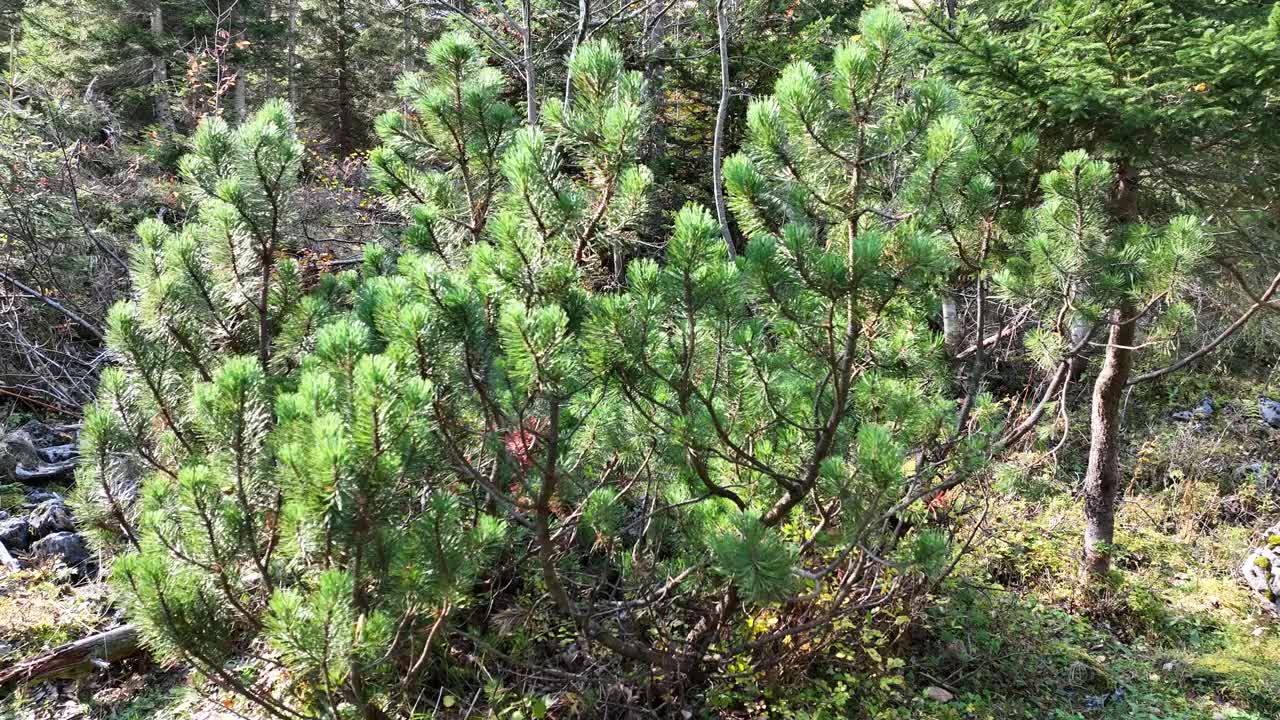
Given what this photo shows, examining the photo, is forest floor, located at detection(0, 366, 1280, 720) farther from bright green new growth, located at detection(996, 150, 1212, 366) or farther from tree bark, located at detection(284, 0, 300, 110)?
tree bark, located at detection(284, 0, 300, 110)

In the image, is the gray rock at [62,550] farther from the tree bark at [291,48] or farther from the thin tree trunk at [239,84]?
the tree bark at [291,48]

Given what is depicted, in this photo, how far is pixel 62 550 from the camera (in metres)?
4.18

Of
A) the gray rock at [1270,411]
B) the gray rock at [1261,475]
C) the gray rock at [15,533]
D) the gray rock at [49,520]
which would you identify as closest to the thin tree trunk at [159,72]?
the gray rock at [49,520]

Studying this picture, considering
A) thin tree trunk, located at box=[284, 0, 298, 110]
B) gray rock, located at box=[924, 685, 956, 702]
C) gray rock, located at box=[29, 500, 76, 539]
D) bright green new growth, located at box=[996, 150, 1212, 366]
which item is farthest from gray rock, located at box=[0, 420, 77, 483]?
thin tree trunk, located at box=[284, 0, 298, 110]

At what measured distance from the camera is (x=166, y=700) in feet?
10.9

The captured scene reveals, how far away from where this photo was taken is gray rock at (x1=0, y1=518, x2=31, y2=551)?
4.27m

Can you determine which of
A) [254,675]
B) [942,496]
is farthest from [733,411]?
[942,496]

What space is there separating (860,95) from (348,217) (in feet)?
22.6

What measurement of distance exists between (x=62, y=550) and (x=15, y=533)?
417 mm

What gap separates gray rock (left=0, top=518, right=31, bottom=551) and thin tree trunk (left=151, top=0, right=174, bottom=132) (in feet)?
24.6

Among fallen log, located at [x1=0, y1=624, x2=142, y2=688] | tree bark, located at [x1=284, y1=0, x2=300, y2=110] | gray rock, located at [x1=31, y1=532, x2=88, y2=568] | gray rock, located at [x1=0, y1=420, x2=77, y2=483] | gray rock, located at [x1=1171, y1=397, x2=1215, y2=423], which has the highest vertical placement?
tree bark, located at [x1=284, y1=0, x2=300, y2=110]

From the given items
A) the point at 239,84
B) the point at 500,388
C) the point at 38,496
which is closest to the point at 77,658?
the point at 38,496

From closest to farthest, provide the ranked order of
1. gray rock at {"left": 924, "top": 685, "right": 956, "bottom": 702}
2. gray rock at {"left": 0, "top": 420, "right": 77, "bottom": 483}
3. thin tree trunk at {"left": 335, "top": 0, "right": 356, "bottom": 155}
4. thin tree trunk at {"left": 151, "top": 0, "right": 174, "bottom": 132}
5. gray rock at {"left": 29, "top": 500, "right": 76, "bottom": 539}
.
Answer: gray rock at {"left": 924, "top": 685, "right": 956, "bottom": 702}, gray rock at {"left": 29, "top": 500, "right": 76, "bottom": 539}, gray rock at {"left": 0, "top": 420, "right": 77, "bottom": 483}, thin tree trunk at {"left": 151, "top": 0, "right": 174, "bottom": 132}, thin tree trunk at {"left": 335, "top": 0, "right": 356, "bottom": 155}

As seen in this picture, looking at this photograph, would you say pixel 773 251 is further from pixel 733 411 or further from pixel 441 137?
pixel 441 137
